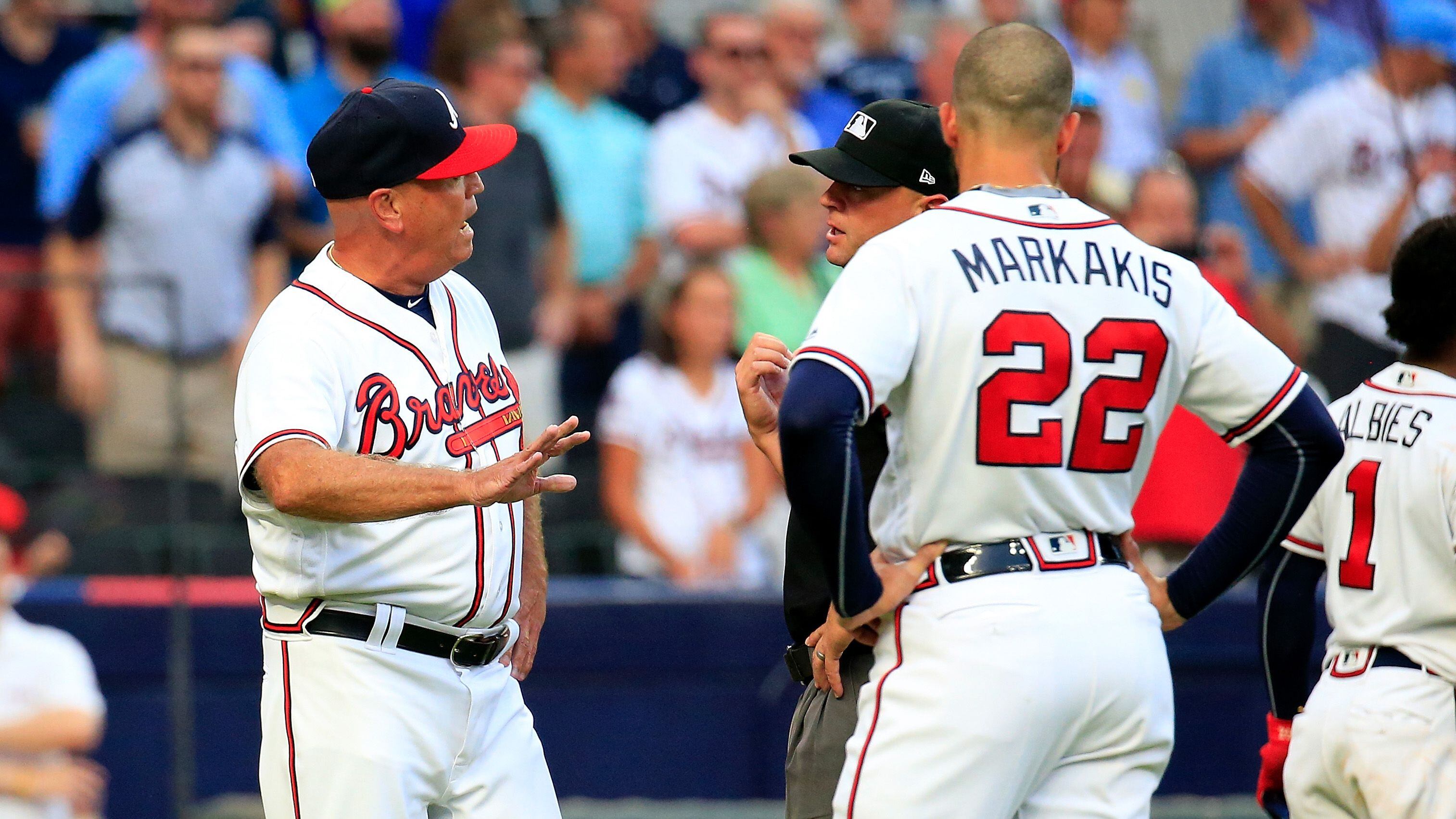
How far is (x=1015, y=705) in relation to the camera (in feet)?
9.21

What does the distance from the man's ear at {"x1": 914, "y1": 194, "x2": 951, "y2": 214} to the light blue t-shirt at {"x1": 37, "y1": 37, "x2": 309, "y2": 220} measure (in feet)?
14.9

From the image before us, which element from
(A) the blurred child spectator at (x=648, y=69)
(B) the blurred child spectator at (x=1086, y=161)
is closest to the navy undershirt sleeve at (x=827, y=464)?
(B) the blurred child spectator at (x=1086, y=161)

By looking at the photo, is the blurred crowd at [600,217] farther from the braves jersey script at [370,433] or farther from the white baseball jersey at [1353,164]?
the braves jersey script at [370,433]

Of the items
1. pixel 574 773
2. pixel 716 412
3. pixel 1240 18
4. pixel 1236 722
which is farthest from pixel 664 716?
pixel 1240 18

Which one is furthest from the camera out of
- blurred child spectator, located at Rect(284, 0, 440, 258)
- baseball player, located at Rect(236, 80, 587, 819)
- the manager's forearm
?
blurred child spectator, located at Rect(284, 0, 440, 258)

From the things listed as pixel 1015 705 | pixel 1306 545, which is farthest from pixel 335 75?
pixel 1015 705

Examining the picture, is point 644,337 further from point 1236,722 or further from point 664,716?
point 1236,722

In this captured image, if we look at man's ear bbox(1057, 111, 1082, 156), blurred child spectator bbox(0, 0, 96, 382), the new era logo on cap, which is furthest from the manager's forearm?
blurred child spectator bbox(0, 0, 96, 382)

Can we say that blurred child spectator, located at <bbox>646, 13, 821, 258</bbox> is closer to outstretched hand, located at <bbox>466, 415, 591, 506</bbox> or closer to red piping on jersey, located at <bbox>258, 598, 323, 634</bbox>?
red piping on jersey, located at <bbox>258, 598, 323, 634</bbox>

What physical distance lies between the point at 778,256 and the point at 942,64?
1767 mm

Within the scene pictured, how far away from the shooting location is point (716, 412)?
6945 millimetres

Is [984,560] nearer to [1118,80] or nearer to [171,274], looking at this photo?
[171,274]

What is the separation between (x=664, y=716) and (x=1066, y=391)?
13.8 feet

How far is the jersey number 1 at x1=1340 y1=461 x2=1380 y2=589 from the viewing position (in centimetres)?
349
